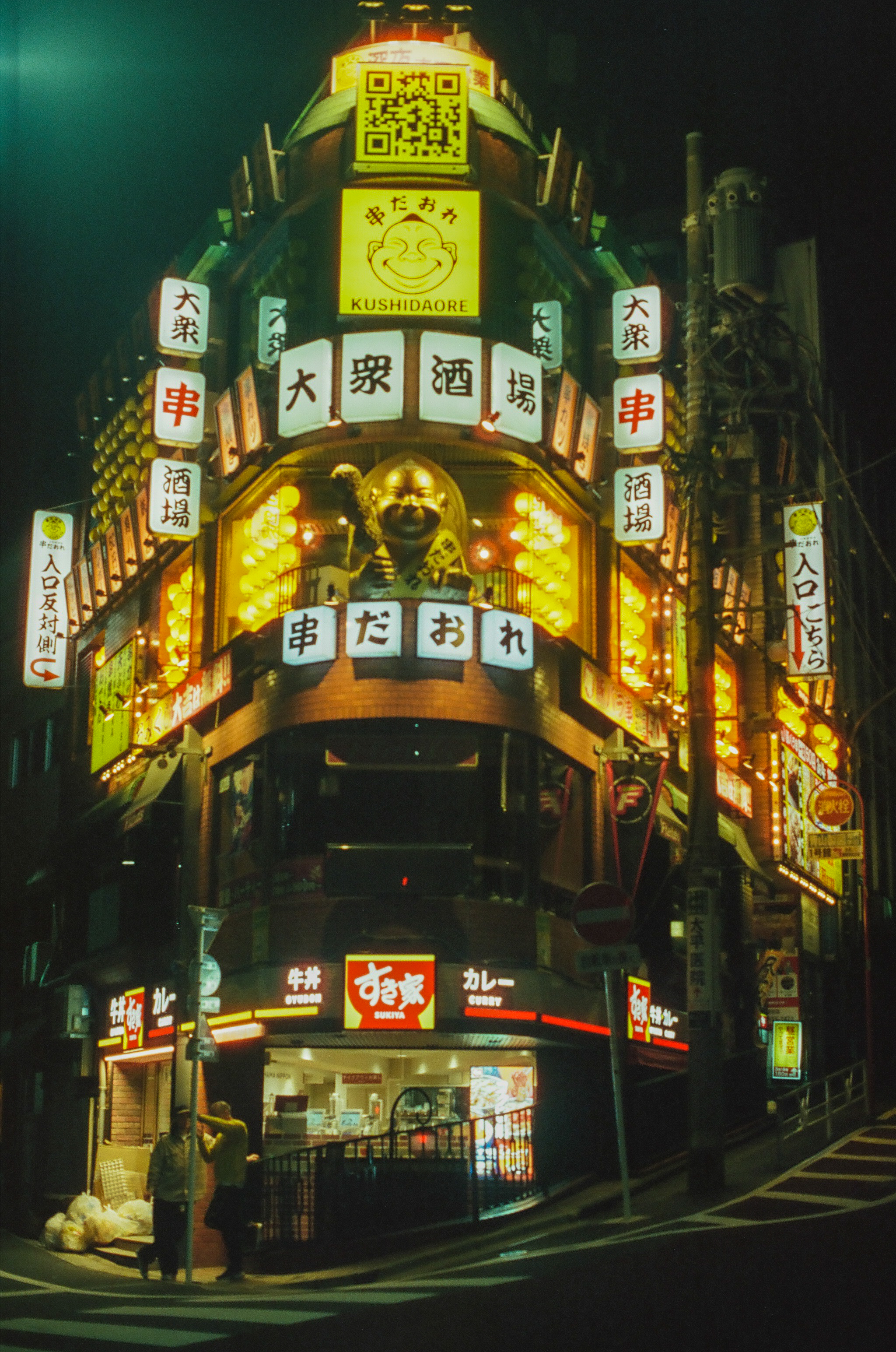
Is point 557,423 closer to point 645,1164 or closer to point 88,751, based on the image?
point 645,1164

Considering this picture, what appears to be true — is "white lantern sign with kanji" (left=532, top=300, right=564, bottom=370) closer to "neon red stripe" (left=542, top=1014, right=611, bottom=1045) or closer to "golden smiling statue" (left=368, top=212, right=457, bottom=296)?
"golden smiling statue" (left=368, top=212, right=457, bottom=296)

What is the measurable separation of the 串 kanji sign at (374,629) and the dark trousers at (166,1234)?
24.0 ft

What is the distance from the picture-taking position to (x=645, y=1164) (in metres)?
19.9

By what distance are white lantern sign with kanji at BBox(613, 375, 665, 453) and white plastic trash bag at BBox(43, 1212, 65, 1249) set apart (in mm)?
14173

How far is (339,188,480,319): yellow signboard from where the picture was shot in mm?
21953

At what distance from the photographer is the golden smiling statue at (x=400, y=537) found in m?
20.5

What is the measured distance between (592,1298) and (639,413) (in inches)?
634

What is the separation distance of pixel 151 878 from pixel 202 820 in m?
2.51

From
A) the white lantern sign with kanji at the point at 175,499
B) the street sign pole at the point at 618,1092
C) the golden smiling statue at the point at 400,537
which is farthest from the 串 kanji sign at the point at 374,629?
the street sign pole at the point at 618,1092

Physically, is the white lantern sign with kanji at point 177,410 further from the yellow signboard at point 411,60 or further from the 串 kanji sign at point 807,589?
the 串 kanji sign at point 807,589

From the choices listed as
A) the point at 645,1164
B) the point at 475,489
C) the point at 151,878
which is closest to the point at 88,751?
the point at 151,878

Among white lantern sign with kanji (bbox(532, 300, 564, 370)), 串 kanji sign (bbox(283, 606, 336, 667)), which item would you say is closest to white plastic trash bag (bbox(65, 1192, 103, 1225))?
串 kanji sign (bbox(283, 606, 336, 667))

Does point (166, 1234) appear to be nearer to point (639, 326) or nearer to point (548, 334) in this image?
point (548, 334)

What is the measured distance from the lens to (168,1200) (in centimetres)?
1552
